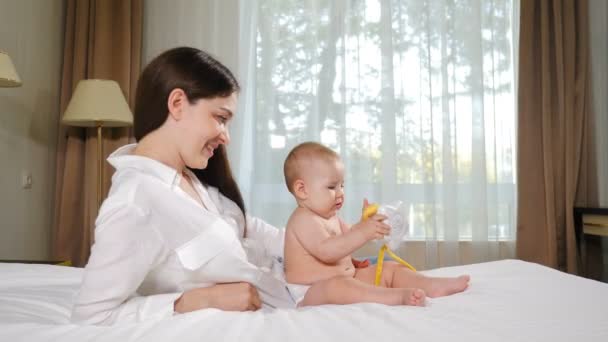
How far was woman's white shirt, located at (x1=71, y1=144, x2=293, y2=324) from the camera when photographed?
92 centimetres

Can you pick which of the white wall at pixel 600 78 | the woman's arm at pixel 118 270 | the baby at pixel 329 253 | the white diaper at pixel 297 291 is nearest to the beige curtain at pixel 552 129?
the white wall at pixel 600 78

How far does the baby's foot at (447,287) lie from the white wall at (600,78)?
2.92 m

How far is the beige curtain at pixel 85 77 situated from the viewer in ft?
11.6

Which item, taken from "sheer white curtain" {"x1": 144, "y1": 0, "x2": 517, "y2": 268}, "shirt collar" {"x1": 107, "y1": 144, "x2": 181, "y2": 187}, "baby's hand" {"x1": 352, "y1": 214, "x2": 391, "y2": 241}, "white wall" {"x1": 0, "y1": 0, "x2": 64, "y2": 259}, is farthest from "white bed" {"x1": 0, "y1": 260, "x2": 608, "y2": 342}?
"sheer white curtain" {"x1": 144, "y1": 0, "x2": 517, "y2": 268}

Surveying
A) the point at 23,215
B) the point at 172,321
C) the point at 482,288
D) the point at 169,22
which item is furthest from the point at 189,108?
the point at 169,22

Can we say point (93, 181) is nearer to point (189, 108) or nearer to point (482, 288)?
point (189, 108)

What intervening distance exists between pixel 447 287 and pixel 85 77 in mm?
3108

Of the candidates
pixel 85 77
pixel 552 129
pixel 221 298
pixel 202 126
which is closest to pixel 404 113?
pixel 552 129

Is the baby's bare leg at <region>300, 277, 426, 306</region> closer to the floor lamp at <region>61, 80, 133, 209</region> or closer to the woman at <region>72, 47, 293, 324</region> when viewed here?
the woman at <region>72, 47, 293, 324</region>

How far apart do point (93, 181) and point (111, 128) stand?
380mm

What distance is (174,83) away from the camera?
112 cm

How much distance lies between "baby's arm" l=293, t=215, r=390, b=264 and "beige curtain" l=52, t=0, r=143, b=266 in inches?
98.8

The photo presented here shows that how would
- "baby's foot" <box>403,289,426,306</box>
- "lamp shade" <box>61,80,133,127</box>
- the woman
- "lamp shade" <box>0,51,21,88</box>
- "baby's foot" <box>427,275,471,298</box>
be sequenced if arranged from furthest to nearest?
1. "lamp shade" <box>61,80,133,127</box>
2. "lamp shade" <box>0,51,21,88</box>
3. "baby's foot" <box>427,275,471,298</box>
4. "baby's foot" <box>403,289,426,306</box>
5. the woman

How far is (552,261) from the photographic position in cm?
356
